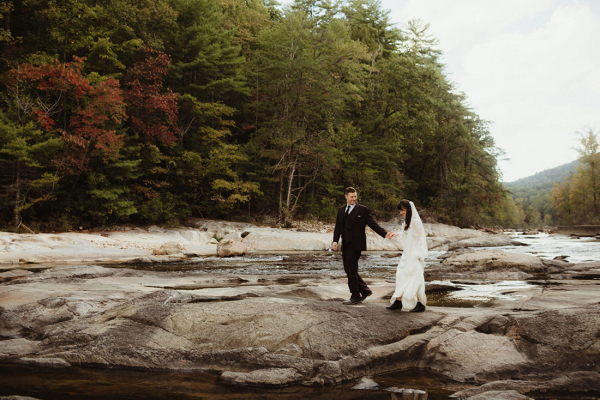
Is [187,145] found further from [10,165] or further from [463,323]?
[463,323]

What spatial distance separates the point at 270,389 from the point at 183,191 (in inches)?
926

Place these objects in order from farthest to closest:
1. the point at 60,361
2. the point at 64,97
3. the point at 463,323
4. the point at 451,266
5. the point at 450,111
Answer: the point at 450,111 < the point at 64,97 < the point at 451,266 < the point at 463,323 < the point at 60,361

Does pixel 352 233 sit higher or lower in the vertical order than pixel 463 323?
higher

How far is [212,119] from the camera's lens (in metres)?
26.6

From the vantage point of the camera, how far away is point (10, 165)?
1738 cm

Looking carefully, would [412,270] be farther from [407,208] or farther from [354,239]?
[354,239]

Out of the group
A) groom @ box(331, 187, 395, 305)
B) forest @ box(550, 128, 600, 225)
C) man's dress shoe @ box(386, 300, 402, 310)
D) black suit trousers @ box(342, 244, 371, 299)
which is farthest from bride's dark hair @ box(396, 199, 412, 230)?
forest @ box(550, 128, 600, 225)

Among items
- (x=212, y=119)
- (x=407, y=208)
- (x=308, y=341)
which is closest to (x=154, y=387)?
(x=308, y=341)

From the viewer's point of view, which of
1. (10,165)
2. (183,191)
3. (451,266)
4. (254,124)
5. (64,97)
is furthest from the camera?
(254,124)

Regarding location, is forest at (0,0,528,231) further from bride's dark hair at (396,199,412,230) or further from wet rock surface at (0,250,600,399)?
bride's dark hair at (396,199,412,230)

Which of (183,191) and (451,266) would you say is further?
(183,191)

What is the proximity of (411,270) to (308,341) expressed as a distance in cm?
198

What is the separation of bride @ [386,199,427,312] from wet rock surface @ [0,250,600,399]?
243mm

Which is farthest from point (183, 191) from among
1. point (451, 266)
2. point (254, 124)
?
point (451, 266)
